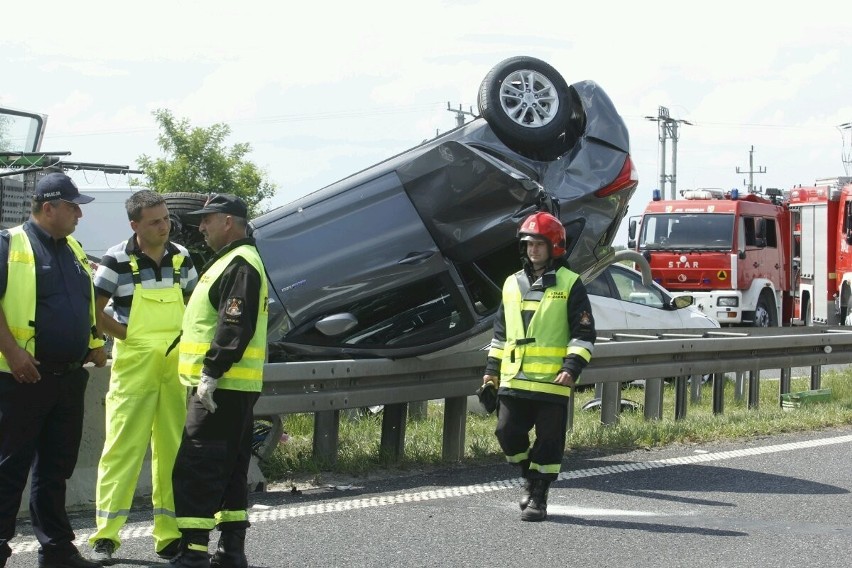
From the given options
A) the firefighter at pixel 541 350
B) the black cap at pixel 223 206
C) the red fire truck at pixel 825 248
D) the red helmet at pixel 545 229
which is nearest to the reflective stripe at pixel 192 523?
the black cap at pixel 223 206

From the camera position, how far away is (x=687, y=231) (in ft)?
73.7

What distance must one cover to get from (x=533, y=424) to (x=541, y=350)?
1.47ft

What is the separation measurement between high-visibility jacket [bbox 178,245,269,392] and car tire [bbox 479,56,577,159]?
3.73 m

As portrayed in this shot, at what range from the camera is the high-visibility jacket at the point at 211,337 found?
539 centimetres

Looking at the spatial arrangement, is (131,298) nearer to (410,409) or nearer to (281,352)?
(281,352)

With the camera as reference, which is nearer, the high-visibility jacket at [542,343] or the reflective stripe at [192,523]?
the reflective stripe at [192,523]

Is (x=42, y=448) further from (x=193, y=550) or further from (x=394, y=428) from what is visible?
(x=394, y=428)

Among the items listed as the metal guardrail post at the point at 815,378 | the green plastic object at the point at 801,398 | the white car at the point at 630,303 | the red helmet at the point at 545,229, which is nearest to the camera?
the red helmet at the point at 545,229

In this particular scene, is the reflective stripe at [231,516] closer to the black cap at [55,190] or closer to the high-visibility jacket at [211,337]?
the high-visibility jacket at [211,337]

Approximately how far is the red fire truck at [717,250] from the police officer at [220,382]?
17248 millimetres

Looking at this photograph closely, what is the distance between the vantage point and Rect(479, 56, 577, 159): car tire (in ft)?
29.1

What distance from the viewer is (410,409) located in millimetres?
11086

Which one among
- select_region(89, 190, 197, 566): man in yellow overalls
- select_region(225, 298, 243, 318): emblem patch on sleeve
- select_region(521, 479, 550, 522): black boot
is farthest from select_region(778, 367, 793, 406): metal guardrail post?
select_region(225, 298, 243, 318): emblem patch on sleeve

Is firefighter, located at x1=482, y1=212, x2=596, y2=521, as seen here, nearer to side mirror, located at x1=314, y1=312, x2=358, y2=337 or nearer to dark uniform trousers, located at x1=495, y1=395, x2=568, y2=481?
dark uniform trousers, located at x1=495, y1=395, x2=568, y2=481
